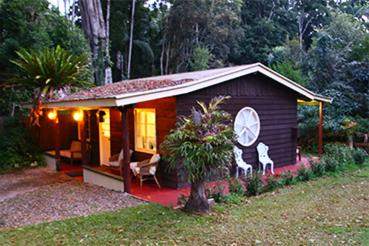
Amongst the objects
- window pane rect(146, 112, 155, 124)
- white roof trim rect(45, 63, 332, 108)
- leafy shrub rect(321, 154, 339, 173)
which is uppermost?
white roof trim rect(45, 63, 332, 108)

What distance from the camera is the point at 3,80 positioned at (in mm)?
13805

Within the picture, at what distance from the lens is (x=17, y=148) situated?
12.9 metres

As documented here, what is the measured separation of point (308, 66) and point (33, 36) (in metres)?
12.5

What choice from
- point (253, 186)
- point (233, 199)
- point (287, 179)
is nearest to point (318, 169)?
point (287, 179)

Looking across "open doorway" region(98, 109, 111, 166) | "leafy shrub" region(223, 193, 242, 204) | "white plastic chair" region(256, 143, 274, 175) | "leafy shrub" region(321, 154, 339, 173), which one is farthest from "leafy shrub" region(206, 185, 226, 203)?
"open doorway" region(98, 109, 111, 166)

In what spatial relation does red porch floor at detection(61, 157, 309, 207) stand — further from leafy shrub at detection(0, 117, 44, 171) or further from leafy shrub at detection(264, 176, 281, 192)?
leafy shrub at detection(0, 117, 44, 171)

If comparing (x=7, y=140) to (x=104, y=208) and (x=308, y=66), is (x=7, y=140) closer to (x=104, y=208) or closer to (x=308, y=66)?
(x=104, y=208)

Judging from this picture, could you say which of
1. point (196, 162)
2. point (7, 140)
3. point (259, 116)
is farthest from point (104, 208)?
point (7, 140)

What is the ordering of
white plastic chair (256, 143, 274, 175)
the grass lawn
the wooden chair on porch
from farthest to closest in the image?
white plastic chair (256, 143, 274, 175) < the wooden chair on porch < the grass lawn

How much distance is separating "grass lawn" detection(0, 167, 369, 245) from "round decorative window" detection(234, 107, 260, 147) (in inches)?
111

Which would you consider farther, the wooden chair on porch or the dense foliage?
the dense foliage

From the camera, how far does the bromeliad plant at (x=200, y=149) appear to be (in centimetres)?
635

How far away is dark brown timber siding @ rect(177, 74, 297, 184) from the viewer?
958 cm

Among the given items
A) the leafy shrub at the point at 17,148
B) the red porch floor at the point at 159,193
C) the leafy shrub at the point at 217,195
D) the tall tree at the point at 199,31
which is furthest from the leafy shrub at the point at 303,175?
the tall tree at the point at 199,31
